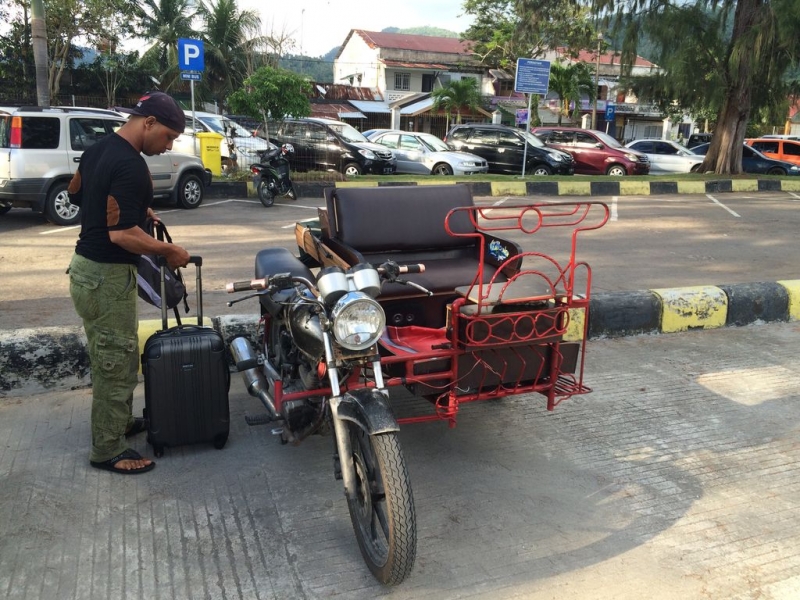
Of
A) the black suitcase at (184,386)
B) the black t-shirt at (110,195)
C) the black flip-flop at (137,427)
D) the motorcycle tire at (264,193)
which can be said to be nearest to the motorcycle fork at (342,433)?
the black suitcase at (184,386)

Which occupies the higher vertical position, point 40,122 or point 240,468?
point 40,122

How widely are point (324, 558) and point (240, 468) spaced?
2.85ft

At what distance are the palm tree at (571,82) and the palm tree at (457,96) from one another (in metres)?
4.15

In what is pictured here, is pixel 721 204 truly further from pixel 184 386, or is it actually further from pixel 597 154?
pixel 184 386

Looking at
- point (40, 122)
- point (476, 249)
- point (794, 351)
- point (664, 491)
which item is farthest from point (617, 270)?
point (40, 122)

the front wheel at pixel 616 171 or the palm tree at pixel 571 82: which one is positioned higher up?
the palm tree at pixel 571 82

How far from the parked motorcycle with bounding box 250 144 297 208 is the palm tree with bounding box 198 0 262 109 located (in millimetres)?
22882

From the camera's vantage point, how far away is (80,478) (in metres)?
3.43

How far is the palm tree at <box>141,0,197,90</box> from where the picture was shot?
3328 centimetres

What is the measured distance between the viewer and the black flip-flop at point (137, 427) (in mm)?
3867

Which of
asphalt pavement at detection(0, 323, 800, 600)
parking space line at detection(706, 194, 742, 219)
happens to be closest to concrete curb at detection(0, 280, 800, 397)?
asphalt pavement at detection(0, 323, 800, 600)

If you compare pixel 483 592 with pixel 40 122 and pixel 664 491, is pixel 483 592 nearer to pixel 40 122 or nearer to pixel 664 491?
pixel 664 491

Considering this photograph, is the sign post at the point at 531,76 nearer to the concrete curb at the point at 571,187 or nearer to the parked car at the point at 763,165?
the concrete curb at the point at 571,187

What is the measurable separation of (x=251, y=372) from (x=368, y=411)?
51.7 inches
